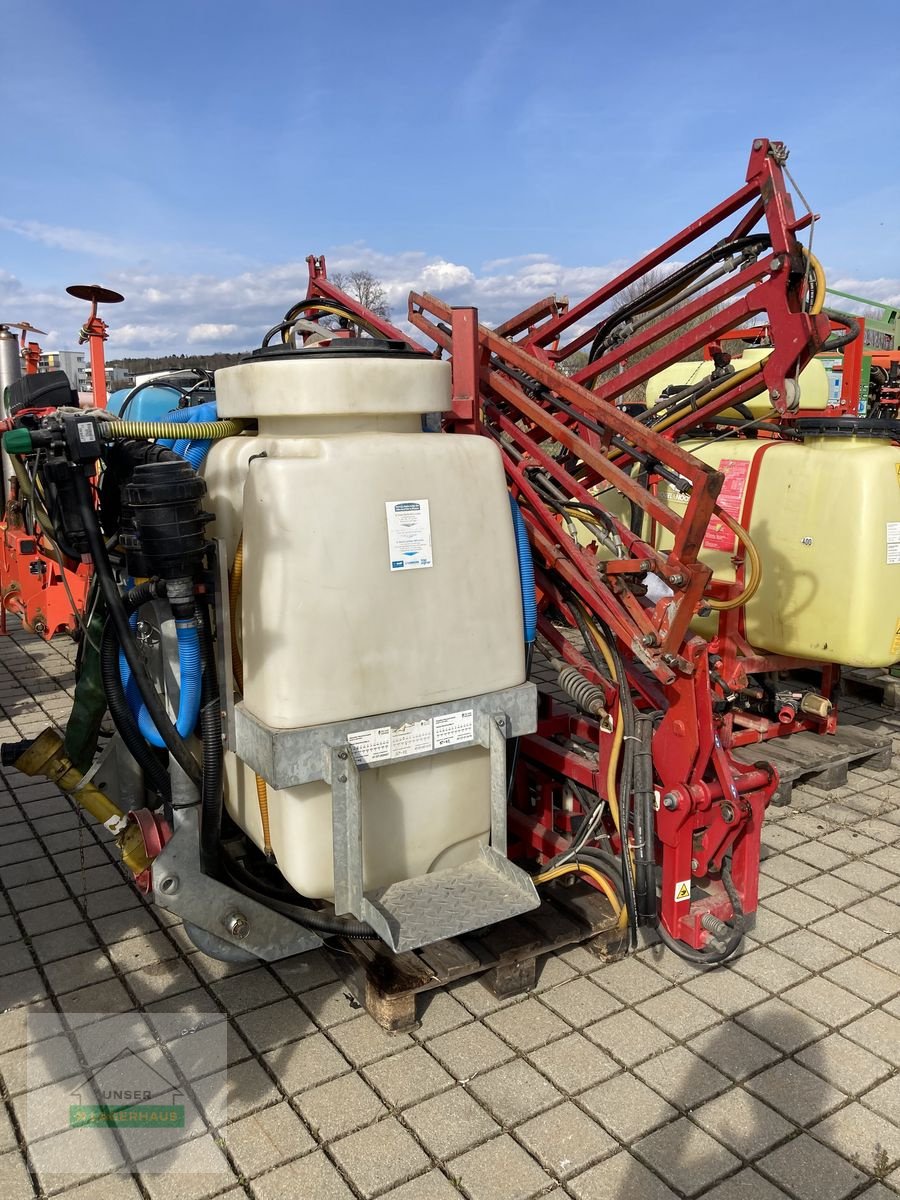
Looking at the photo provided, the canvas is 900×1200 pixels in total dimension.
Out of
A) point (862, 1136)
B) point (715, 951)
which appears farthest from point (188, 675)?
point (862, 1136)

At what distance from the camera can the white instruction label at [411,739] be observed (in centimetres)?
231

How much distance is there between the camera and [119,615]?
2389 millimetres

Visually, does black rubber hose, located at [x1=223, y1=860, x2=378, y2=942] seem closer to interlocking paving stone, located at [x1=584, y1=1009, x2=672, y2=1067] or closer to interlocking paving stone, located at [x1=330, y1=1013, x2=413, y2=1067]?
interlocking paving stone, located at [x1=330, y1=1013, x2=413, y2=1067]

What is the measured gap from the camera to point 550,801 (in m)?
3.34

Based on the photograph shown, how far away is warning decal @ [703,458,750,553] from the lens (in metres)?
4.21

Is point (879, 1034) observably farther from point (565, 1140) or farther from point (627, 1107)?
point (565, 1140)

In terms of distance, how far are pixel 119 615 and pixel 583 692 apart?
4.78 ft

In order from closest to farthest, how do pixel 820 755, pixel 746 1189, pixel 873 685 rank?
pixel 746 1189 < pixel 820 755 < pixel 873 685

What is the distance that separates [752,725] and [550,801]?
1.43 metres

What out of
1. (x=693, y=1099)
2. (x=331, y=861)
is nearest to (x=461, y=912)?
(x=331, y=861)

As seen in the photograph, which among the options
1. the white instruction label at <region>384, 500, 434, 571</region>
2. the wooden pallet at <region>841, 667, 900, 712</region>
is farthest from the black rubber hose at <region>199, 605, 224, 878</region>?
the wooden pallet at <region>841, 667, 900, 712</region>

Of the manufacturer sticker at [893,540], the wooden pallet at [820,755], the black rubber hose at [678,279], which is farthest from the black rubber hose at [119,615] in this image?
the manufacturer sticker at [893,540]

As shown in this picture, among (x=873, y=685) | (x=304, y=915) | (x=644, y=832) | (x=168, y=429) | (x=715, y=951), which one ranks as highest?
(x=168, y=429)

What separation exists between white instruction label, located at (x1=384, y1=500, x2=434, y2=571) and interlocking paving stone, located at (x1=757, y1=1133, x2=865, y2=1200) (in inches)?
62.9
